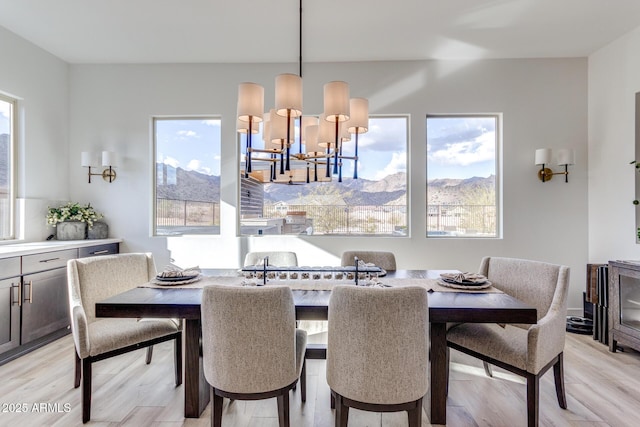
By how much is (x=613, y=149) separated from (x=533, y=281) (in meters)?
2.27

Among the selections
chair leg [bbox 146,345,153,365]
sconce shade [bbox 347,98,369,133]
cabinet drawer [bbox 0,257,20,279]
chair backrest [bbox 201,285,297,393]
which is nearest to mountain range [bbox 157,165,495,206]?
cabinet drawer [bbox 0,257,20,279]

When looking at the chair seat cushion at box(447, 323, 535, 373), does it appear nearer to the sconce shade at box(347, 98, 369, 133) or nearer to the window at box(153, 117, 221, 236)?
the sconce shade at box(347, 98, 369, 133)

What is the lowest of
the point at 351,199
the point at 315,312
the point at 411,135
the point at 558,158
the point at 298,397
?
the point at 298,397

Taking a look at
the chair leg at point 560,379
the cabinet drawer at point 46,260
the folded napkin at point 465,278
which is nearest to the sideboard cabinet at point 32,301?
the cabinet drawer at point 46,260

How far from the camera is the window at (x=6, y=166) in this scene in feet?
10.7

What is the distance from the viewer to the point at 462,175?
3.91 m

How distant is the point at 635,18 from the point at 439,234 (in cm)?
261

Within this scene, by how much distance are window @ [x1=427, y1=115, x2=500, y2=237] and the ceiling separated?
0.76m

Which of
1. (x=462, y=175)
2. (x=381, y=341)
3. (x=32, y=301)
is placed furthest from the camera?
(x=462, y=175)

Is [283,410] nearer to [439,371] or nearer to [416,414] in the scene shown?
[416,414]

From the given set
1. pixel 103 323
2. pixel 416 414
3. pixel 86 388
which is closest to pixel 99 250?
pixel 103 323

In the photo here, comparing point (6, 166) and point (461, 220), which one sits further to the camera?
point (461, 220)

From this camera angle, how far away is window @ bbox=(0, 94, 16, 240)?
325 cm

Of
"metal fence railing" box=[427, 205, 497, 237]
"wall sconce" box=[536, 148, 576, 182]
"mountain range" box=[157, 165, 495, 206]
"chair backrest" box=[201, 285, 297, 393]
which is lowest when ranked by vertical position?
"chair backrest" box=[201, 285, 297, 393]
